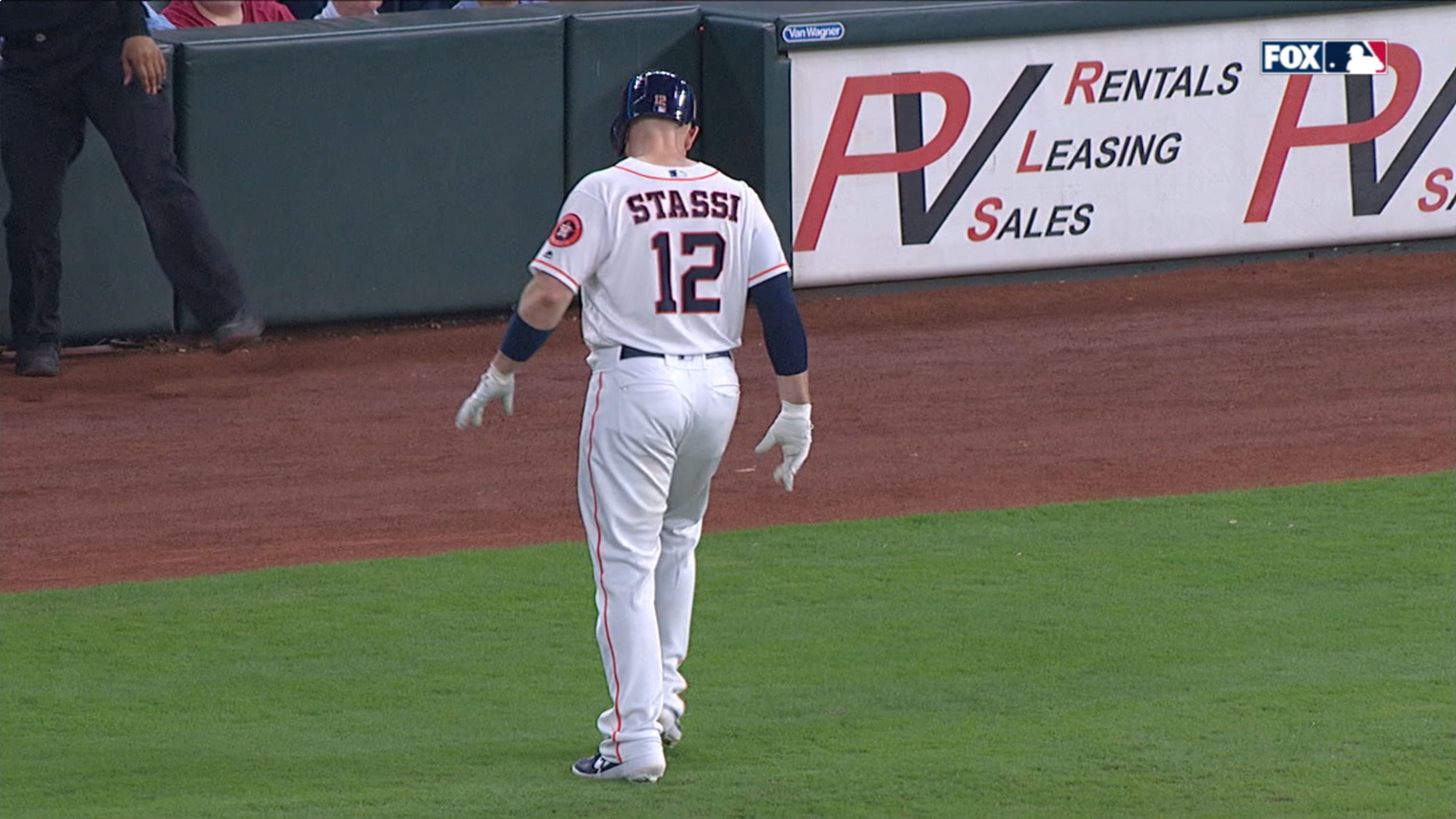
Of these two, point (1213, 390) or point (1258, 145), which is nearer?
point (1213, 390)

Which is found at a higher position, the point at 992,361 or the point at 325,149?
the point at 325,149

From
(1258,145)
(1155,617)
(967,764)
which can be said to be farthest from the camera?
(1258,145)

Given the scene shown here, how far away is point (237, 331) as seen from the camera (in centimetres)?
910

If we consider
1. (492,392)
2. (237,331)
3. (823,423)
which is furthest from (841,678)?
(237,331)

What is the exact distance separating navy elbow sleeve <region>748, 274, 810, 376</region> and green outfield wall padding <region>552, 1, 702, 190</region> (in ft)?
20.1

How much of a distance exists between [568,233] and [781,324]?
546mm

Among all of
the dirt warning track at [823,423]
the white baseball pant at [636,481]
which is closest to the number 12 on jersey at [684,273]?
the white baseball pant at [636,481]

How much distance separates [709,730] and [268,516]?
2963mm

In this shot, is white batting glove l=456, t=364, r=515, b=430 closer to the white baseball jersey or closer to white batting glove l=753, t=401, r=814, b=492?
the white baseball jersey

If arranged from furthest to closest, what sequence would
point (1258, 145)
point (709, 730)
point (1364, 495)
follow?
point (1258, 145) < point (1364, 495) < point (709, 730)

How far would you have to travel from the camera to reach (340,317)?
11.2 metres

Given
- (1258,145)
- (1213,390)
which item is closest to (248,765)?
(1213,390)

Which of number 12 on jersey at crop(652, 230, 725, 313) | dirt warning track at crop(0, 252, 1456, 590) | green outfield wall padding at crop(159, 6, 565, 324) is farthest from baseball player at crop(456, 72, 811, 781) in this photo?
green outfield wall padding at crop(159, 6, 565, 324)

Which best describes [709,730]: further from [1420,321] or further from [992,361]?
[1420,321]
